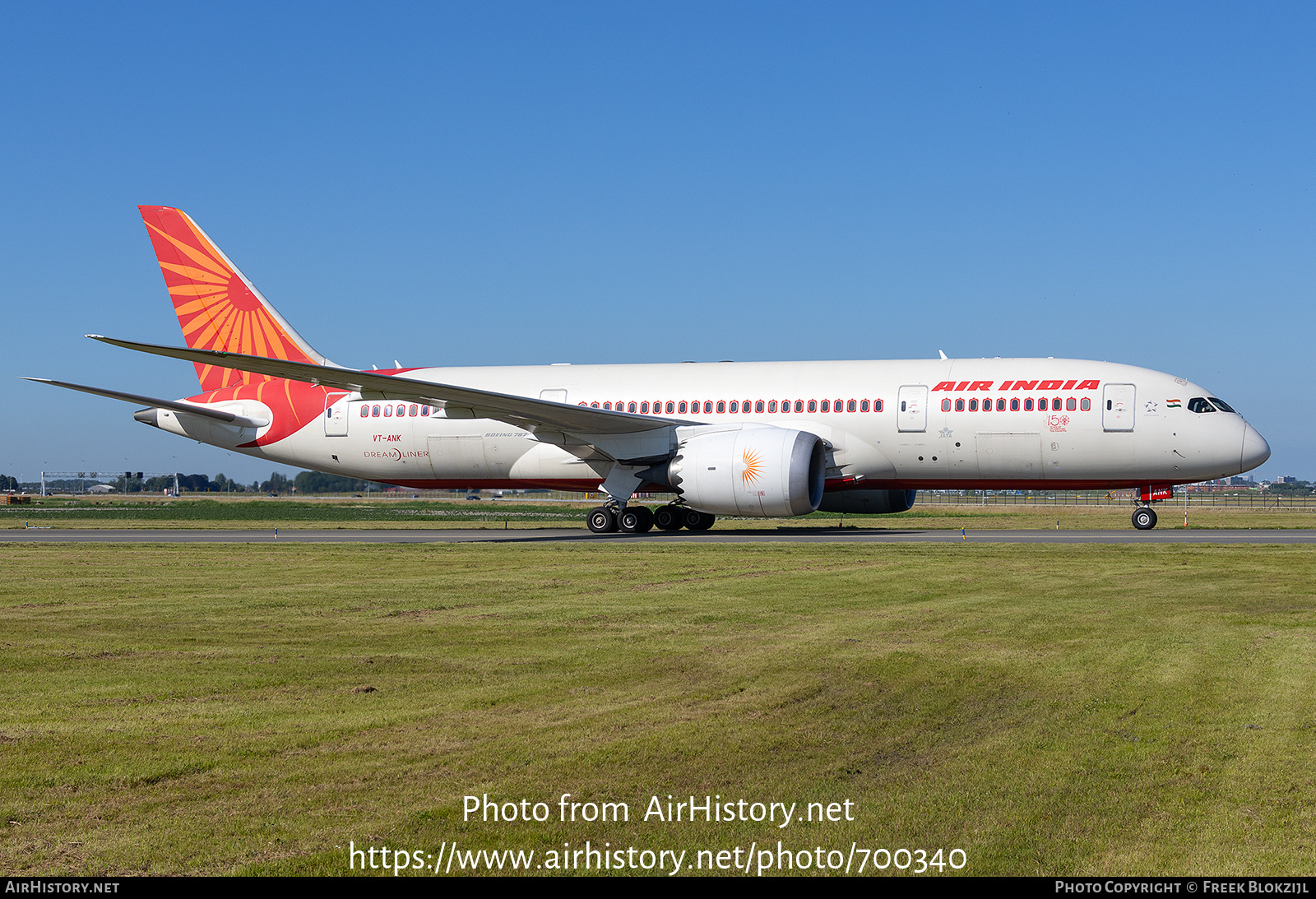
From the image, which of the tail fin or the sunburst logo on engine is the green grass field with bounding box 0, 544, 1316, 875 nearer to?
the sunburst logo on engine

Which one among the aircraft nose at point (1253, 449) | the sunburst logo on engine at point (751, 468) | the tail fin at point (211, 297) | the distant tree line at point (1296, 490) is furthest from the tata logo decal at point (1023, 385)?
the distant tree line at point (1296, 490)

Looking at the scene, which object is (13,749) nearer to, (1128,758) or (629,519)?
(1128,758)

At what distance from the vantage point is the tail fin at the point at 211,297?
32500mm

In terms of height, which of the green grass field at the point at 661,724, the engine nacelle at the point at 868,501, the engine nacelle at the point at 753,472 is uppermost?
the engine nacelle at the point at 753,472

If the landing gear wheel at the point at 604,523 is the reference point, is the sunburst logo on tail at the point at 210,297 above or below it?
above

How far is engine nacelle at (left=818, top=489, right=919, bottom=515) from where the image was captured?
30.0 meters

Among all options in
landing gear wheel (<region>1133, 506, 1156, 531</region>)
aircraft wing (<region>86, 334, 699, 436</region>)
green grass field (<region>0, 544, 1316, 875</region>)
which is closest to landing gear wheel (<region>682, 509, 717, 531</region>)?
aircraft wing (<region>86, 334, 699, 436</region>)

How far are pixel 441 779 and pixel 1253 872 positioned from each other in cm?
367

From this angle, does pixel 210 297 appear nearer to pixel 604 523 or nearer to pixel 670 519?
pixel 604 523

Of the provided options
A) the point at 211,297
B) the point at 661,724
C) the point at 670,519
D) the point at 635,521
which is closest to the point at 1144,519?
the point at 670,519

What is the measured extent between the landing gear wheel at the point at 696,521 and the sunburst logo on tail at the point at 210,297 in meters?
12.4

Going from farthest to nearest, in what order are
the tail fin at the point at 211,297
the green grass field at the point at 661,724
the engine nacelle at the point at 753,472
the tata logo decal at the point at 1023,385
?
1. the tail fin at the point at 211,297
2. the tata logo decal at the point at 1023,385
3. the engine nacelle at the point at 753,472
4. the green grass field at the point at 661,724

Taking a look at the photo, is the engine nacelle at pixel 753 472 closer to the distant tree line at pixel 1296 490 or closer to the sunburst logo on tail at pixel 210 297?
the sunburst logo on tail at pixel 210 297
